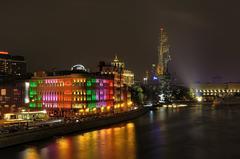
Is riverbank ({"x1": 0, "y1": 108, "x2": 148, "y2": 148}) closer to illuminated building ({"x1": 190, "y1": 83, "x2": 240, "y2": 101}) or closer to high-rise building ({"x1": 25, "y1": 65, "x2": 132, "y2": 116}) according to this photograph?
high-rise building ({"x1": 25, "y1": 65, "x2": 132, "y2": 116})

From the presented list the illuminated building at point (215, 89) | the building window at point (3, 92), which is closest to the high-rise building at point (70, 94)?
the building window at point (3, 92)

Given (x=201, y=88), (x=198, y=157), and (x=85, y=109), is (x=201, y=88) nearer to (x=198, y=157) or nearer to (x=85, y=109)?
(x=85, y=109)

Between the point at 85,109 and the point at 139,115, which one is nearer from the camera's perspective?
the point at 85,109

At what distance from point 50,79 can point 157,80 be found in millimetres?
68165

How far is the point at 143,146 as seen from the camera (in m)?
28.6

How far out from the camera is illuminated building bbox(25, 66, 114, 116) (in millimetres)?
48344

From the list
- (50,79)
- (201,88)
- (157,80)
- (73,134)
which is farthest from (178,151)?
(201,88)

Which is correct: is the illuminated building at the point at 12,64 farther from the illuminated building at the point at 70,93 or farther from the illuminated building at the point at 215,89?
the illuminated building at the point at 215,89

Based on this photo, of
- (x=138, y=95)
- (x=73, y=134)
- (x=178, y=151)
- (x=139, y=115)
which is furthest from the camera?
(x=138, y=95)

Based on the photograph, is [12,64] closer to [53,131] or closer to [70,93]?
[70,93]

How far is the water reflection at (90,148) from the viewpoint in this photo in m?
24.9

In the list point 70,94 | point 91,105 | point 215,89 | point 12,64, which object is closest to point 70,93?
point 70,94

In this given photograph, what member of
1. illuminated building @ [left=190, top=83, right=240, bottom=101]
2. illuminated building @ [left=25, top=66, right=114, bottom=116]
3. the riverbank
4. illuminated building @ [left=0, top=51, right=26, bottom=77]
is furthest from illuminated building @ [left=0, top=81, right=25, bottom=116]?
illuminated building @ [left=190, top=83, right=240, bottom=101]

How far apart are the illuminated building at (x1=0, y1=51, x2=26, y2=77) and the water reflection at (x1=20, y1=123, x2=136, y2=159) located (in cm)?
7178
